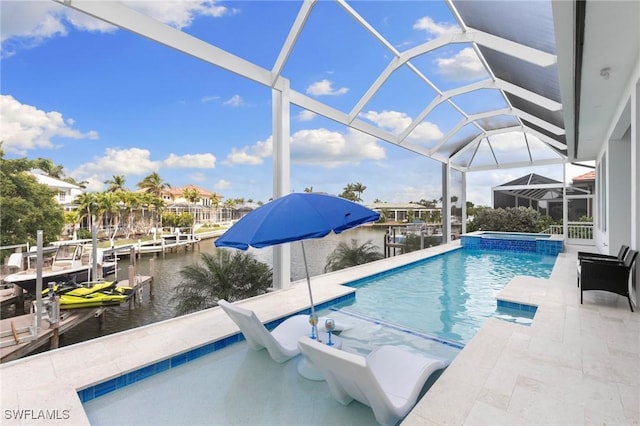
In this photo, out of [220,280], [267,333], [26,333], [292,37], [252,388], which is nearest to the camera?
[252,388]

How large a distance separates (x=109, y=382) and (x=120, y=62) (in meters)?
4.42

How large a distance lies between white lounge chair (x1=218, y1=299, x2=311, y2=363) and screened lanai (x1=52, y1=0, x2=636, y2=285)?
2.37m

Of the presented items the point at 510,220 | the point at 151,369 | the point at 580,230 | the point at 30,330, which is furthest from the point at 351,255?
the point at 580,230

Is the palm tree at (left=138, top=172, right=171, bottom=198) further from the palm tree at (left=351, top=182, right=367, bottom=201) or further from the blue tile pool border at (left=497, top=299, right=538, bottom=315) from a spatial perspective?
the palm tree at (left=351, top=182, right=367, bottom=201)

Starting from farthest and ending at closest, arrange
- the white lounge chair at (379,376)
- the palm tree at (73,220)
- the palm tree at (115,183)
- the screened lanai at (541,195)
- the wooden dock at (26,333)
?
1. the screened lanai at (541,195)
2. the palm tree at (115,183)
3. the palm tree at (73,220)
4. the wooden dock at (26,333)
5. the white lounge chair at (379,376)

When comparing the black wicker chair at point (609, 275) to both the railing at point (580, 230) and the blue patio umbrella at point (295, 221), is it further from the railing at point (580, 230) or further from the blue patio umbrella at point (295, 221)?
the railing at point (580, 230)

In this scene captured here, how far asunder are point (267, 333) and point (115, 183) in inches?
122

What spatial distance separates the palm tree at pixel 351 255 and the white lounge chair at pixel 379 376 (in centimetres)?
552

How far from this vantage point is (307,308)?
18.0 feet

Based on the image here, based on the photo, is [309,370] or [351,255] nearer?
[309,370]

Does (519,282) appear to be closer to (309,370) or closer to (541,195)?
(309,370)

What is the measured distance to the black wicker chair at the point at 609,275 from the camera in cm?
482

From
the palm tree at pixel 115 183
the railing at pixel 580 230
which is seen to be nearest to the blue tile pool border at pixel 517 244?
the railing at pixel 580 230

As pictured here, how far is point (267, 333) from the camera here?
3490 millimetres
